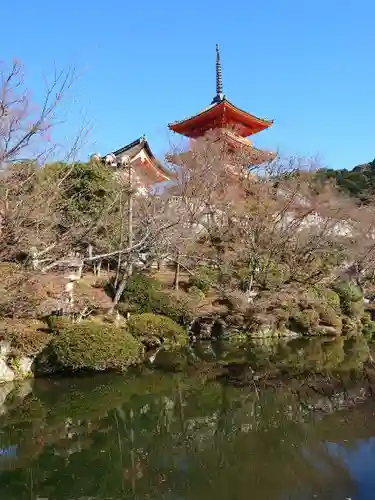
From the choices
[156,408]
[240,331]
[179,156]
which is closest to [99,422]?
[156,408]

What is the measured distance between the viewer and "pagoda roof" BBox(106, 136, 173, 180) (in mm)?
21484

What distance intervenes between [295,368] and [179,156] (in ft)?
39.1

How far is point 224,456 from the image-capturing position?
5766 millimetres

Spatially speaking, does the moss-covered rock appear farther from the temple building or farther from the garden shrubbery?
the temple building

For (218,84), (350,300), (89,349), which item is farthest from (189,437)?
(218,84)

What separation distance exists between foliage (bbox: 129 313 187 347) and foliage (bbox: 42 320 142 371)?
2.06m

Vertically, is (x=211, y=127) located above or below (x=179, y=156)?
above

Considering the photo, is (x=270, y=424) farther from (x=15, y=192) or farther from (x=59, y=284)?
(x=59, y=284)

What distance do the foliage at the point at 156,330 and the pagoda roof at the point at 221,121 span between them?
1602 cm

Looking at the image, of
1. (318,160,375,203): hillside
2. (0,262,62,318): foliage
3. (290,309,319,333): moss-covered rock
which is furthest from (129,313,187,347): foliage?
(318,160,375,203): hillside

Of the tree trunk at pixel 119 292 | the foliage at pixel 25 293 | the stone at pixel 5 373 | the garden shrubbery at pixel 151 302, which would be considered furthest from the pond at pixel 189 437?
the garden shrubbery at pixel 151 302

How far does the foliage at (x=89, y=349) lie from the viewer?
371 inches

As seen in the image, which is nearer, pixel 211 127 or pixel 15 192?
pixel 15 192

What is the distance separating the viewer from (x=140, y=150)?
21.8 meters
